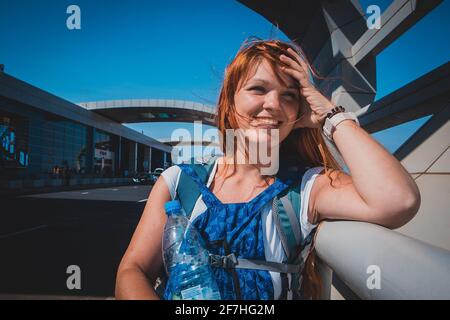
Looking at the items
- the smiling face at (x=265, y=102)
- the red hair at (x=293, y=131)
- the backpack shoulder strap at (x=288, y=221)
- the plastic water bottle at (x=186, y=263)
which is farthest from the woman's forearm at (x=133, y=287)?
the smiling face at (x=265, y=102)

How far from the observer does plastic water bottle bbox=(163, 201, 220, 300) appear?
115 centimetres

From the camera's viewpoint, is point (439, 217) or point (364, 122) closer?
point (439, 217)

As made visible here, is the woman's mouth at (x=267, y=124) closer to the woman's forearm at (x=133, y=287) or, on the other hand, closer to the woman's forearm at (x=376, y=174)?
the woman's forearm at (x=376, y=174)

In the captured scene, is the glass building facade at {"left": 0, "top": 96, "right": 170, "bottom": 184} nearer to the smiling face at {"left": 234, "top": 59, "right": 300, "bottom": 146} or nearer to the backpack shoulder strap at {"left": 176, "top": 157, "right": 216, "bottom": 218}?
the backpack shoulder strap at {"left": 176, "top": 157, "right": 216, "bottom": 218}

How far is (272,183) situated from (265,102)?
432 millimetres

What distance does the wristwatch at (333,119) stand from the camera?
1233mm

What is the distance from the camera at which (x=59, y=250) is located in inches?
169

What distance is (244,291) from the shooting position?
1177 mm

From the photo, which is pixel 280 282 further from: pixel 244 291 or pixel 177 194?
pixel 177 194

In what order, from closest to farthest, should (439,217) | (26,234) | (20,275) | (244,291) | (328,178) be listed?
(244,291), (328,178), (439,217), (20,275), (26,234)

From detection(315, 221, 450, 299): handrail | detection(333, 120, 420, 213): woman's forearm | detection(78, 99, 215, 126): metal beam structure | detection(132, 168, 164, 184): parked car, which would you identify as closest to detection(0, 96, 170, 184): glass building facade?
detection(78, 99, 215, 126): metal beam structure

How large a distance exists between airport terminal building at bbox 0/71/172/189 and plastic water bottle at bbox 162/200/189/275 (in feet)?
62.0
